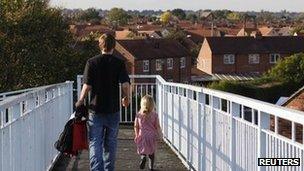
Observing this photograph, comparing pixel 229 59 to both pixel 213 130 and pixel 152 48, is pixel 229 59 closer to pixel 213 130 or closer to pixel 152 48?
pixel 152 48

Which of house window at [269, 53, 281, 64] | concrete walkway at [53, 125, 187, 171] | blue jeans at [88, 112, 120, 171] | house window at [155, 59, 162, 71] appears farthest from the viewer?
A: house window at [269, 53, 281, 64]

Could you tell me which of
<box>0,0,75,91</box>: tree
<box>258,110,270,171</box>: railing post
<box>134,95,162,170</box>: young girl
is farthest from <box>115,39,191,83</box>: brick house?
<box>258,110,270,171</box>: railing post

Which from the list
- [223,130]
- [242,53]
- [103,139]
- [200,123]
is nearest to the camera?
[223,130]

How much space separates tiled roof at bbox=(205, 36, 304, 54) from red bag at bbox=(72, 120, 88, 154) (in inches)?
3141

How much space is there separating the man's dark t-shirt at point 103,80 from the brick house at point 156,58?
65.6 metres

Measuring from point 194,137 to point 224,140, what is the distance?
2.22 m

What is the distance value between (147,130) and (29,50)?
34626mm

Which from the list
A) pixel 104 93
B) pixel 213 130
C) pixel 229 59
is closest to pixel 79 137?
pixel 104 93

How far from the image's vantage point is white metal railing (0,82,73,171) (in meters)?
5.42

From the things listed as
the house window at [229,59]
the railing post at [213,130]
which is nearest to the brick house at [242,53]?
the house window at [229,59]

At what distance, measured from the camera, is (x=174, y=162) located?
9.79 meters

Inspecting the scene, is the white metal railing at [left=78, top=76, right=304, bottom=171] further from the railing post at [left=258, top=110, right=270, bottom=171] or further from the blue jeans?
the blue jeans

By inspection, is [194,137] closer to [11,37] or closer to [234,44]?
[11,37]

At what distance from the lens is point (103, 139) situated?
757cm
